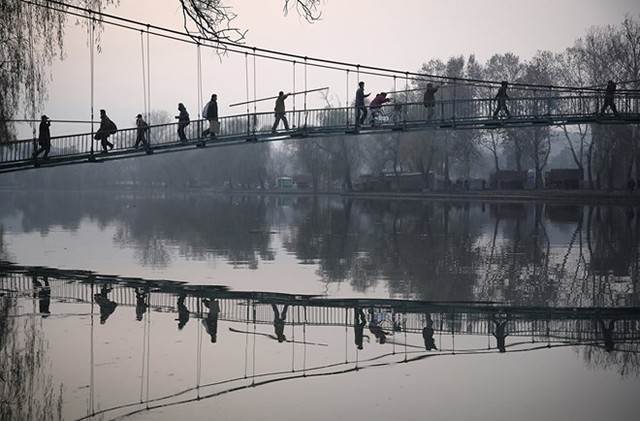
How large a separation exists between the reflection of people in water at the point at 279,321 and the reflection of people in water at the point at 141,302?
7.20ft

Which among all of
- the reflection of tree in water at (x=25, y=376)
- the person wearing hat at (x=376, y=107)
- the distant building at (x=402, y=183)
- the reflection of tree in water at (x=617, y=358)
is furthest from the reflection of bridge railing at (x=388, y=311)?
the distant building at (x=402, y=183)

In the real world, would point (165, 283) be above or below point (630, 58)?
below

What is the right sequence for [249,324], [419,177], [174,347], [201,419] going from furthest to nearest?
[419,177] < [249,324] < [174,347] < [201,419]

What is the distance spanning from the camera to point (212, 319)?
13.5 metres

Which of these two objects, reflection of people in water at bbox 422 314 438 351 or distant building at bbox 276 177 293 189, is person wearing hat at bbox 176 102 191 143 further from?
distant building at bbox 276 177 293 189

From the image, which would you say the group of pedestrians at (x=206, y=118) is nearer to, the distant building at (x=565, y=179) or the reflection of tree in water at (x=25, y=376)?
the reflection of tree in water at (x=25, y=376)

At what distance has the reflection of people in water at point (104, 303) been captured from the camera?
1390cm

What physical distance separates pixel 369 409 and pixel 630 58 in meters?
65.6

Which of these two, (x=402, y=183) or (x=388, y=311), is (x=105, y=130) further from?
(x=402, y=183)

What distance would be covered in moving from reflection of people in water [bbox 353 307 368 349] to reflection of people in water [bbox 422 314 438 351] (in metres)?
0.89

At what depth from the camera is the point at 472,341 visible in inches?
470

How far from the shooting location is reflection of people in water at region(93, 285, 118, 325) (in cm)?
1390

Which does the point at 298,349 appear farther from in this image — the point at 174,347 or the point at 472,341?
the point at 472,341

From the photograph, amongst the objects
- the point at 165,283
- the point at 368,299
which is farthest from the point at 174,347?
the point at 165,283
